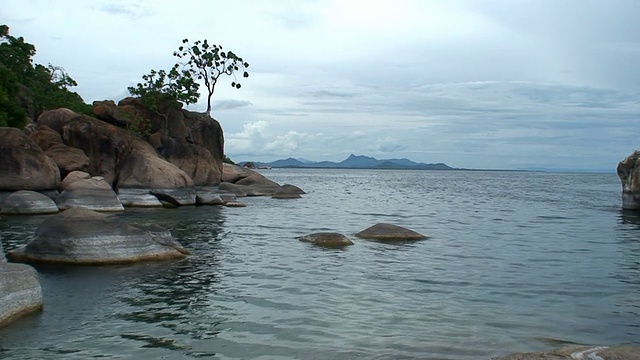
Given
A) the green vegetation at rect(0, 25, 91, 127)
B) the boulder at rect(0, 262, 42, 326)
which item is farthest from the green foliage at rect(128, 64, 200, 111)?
the boulder at rect(0, 262, 42, 326)

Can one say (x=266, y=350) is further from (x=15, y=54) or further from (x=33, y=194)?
(x=15, y=54)

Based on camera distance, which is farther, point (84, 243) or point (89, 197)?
point (89, 197)

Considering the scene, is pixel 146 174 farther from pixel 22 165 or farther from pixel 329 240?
pixel 329 240

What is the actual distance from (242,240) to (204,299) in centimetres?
1023

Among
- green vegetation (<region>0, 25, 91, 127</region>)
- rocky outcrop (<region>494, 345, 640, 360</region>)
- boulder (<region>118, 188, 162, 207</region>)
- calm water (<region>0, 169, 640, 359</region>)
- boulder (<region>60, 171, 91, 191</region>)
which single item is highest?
green vegetation (<region>0, 25, 91, 127</region>)

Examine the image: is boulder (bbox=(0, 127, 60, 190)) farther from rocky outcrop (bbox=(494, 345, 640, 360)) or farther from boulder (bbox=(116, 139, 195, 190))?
rocky outcrop (bbox=(494, 345, 640, 360))

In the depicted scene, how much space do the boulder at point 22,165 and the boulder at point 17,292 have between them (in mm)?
21794

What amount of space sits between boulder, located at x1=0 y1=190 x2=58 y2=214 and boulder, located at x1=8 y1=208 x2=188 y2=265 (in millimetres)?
13689

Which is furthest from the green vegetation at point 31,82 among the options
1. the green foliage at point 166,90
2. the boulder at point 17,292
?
the boulder at point 17,292

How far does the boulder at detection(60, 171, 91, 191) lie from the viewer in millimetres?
33875

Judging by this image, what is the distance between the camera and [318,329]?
11203 millimetres

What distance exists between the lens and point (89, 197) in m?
31.8

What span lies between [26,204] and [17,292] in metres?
20.3

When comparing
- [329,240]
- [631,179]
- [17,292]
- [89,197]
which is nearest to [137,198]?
[89,197]
